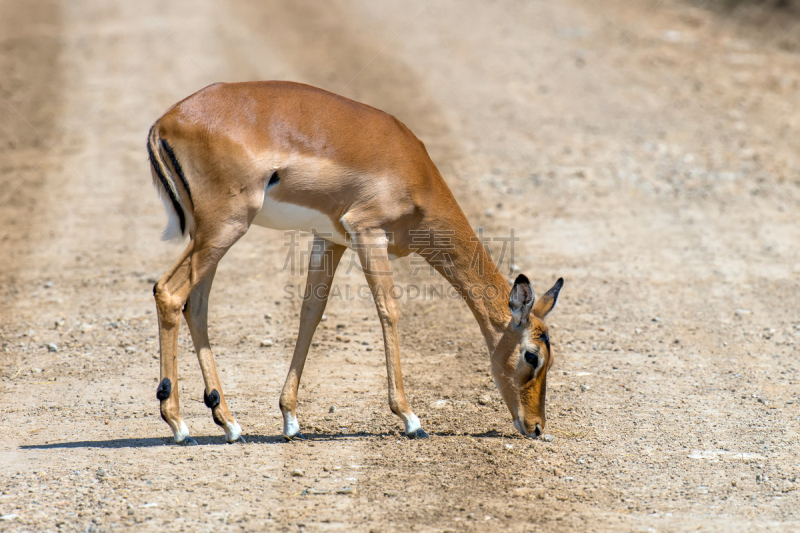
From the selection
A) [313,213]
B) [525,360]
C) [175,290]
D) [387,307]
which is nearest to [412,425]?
[387,307]

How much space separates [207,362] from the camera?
20.1 ft

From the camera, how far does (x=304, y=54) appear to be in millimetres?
19203

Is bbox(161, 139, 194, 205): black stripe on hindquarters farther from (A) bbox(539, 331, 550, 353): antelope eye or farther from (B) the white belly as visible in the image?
(A) bbox(539, 331, 550, 353): antelope eye

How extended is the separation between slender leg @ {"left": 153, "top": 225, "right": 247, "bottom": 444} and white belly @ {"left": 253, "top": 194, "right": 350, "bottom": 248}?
29cm

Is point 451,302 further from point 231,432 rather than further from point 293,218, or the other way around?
point 231,432

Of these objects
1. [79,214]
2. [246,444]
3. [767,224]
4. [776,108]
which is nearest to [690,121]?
[776,108]

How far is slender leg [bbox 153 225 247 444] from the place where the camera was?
574 centimetres

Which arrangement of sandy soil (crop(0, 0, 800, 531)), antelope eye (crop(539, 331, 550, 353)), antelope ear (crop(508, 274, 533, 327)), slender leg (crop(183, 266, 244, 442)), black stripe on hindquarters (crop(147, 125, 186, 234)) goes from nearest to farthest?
sandy soil (crop(0, 0, 800, 531)) < black stripe on hindquarters (crop(147, 125, 186, 234)) < slender leg (crop(183, 266, 244, 442)) < antelope ear (crop(508, 274, 533, 327)) < antelope eye (crop(539, 331, 550, 353))

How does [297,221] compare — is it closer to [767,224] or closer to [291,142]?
[291,142]

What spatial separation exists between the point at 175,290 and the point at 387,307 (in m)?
1.56

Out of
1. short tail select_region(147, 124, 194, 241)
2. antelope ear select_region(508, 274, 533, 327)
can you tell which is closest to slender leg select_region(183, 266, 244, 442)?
short tail select_region(147, 124, 194, 241)

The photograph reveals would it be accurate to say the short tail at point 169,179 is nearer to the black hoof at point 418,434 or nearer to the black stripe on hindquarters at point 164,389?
the black stripe on hindquarters at point 164,389

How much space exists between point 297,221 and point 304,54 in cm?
A: 1389

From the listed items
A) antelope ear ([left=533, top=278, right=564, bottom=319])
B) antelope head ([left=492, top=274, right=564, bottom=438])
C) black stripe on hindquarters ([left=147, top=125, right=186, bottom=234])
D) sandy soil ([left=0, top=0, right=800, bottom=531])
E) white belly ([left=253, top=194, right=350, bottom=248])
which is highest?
black stripe on hindquarters ([left=147, top=125, right=186, bottom=234])
